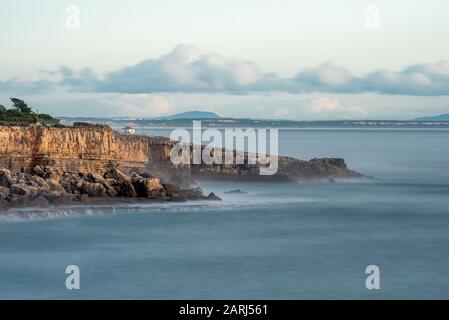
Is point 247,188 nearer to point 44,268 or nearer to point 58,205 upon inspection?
point 58,205

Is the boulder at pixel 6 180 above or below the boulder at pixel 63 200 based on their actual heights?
above

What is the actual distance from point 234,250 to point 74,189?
10133 mm

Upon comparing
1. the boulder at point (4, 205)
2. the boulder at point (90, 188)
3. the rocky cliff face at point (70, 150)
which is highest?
the rocky cliff face at point (70, 150)

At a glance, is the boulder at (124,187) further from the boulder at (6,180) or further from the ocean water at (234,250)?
the boulder at (6,180)

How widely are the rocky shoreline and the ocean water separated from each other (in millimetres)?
1184

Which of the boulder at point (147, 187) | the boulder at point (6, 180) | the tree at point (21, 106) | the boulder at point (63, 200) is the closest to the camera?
the boulder at point (63, 200)

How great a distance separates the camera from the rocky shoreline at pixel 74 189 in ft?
148

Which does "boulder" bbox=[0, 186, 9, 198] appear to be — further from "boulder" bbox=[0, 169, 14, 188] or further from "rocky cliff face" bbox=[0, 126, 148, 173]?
"rocky cliff face" bbox=[0, 126, 148, 173]

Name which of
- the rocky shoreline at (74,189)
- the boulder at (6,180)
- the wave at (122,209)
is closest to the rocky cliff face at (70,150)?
the rocky shoreline at (74,189)

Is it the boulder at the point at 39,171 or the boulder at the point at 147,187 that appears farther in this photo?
the boulder at the point at 147,187

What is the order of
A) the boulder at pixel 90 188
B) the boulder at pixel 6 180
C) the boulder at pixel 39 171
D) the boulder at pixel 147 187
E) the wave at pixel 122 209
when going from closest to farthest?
the wave at pixel 122 209
the boulder at pixel 6 180
the boulder at pixel 90 188
the boulder at pixel 39 171
the boulder at pixel 147 187

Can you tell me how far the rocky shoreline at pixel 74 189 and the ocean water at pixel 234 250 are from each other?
118 cm

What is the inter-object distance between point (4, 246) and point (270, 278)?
1068 cm
